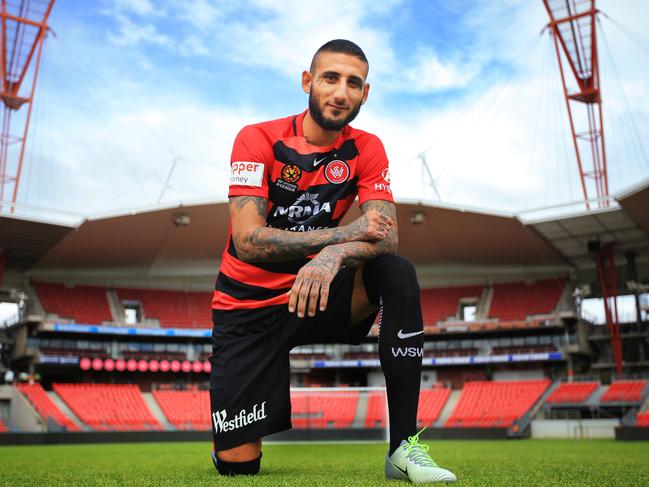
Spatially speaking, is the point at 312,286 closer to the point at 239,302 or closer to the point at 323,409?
the point at 239,302

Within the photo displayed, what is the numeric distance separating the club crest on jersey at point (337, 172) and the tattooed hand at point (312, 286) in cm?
79

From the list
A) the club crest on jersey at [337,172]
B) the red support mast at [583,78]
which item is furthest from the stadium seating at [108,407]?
the club crest on jersey at [337,172]

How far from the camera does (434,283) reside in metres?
40.6

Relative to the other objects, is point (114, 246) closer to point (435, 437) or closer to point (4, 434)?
point (4, 434)

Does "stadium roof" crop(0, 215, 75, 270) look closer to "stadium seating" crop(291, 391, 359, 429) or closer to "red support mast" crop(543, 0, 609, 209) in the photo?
"stadium seating" crop(291, 391, 359, 429)

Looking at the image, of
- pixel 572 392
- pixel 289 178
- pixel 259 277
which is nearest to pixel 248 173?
pixel 289 178

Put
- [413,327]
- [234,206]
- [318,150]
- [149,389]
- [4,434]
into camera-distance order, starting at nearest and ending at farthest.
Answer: [413,327] → [234,206] → [318,150] → [4,434] → [149,389]

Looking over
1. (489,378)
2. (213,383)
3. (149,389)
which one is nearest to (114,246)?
(149,389)

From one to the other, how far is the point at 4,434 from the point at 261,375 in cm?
2187

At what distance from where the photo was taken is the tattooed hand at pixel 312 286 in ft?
9.65

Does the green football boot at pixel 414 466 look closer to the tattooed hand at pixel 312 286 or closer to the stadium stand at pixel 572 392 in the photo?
the tattooed hand at pixel 312 286

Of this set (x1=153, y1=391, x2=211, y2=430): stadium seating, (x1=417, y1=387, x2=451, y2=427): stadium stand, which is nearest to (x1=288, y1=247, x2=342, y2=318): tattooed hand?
(x1=153, y1=391, x2=211, y2=430): stadium seating

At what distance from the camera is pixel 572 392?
29703 mm

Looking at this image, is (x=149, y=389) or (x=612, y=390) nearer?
(x=612, y=390)
